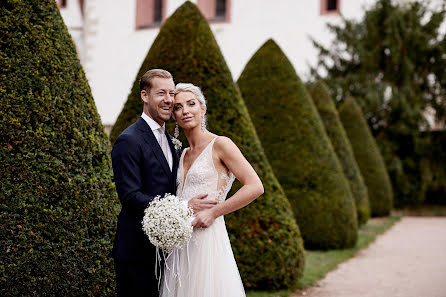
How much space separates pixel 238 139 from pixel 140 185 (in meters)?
2.67

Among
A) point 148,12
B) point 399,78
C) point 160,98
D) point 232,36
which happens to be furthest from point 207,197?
point 148,12

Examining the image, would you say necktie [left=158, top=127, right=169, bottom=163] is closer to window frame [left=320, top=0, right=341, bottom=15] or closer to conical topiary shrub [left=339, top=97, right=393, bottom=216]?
conical topiary shrub [left=339, top=97, right=393, bottom=216]

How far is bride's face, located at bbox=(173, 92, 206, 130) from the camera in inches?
118

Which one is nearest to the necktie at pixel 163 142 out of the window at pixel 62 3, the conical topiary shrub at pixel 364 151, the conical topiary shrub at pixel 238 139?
the conical topiary shrub at pixel 238 139

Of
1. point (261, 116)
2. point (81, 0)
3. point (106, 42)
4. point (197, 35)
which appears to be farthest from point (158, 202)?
point (81, 0)

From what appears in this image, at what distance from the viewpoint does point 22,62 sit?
3.43m

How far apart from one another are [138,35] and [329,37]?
8.63 metres

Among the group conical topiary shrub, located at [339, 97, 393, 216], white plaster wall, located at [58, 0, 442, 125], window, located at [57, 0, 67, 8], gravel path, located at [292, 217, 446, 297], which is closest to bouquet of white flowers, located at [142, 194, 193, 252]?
gravel path, located at [292, 217, 446, 297]

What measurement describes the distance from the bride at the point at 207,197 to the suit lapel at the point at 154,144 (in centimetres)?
20

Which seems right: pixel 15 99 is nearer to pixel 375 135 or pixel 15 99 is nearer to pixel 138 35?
pixel 375 135

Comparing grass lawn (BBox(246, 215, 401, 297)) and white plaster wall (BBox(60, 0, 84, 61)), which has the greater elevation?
white plaster wall (BBox(60, 0, 84, 61))

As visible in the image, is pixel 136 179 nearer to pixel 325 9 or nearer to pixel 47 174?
pixel 47 174

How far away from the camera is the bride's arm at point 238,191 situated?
2795mm

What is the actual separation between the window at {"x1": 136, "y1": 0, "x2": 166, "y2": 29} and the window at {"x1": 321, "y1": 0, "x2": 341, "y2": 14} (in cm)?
738
